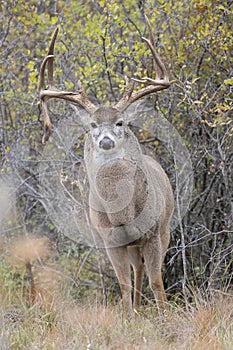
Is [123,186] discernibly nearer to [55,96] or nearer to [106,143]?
[106,143]

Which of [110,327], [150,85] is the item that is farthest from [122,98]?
[110,327]

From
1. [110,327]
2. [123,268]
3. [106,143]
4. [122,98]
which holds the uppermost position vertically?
[122,98]

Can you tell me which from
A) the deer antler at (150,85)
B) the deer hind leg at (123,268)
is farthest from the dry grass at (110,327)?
the deer antler at (150,85)

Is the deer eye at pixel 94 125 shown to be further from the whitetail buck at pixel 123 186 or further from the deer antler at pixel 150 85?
the deer antler at pixel 150 85

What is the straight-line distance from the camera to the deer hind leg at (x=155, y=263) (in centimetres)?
640

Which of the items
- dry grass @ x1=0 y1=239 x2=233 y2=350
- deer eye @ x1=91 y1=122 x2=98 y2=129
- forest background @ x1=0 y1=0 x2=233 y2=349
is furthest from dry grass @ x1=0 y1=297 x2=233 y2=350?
deer eye @ x1=91 y1=122 x2=98 y2=129

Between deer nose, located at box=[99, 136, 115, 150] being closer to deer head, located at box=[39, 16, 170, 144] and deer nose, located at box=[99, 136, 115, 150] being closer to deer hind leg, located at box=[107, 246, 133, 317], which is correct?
deer head, located at box=[39, 16, 170, 144]

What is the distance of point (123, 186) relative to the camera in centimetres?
621

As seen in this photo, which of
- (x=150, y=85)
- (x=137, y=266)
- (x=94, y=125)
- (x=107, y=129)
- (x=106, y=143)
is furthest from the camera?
(x=137, y=266)

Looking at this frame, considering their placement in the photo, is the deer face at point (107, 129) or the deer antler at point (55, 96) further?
the deer antler at point (55, 96)

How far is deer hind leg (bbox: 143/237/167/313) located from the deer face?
2.96 ft

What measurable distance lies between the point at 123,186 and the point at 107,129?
52 cm

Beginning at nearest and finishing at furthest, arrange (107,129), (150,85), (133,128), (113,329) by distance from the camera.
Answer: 1. (113,329)
2. (107,129)
3. (150,85)
4. (133,128)

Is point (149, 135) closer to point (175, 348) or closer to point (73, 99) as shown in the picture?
point (73, 99)
